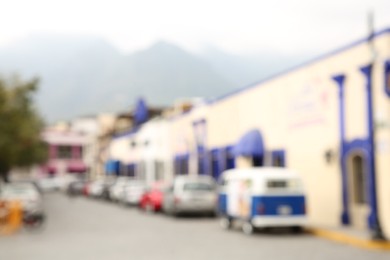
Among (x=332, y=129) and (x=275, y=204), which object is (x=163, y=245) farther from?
(x=332, y=129)

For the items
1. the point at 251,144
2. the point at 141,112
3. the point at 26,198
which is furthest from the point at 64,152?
the point at 26,198

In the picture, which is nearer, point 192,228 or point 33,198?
point 192,228

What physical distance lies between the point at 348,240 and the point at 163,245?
4.73m

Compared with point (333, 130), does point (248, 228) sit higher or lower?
lower

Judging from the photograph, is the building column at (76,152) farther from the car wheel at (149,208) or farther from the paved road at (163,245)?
the paved road at (163,245)

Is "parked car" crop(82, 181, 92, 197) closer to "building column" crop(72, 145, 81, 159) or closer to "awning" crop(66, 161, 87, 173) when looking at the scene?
"awning" crop(66, 161, 87, 173)

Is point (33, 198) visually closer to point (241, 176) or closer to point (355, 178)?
point (241, 176)

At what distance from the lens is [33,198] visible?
2344cm

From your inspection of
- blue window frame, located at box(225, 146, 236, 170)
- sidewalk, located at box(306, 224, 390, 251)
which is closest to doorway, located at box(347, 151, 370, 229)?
sidewalk, located at box(306, 224, 390, 251)

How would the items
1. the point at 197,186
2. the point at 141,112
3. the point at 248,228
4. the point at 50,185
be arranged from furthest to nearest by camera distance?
the point at 50,185, the point at 141,112, the point at 197,186, the point at 248,228

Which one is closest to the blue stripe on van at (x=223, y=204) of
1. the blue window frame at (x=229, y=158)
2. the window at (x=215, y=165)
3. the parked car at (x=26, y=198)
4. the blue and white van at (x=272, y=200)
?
the blue and white van at (x=272, y=200)

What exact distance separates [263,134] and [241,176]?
29.0ft

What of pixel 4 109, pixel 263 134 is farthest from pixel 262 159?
pixel 4 109

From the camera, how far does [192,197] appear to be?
1013 inches
